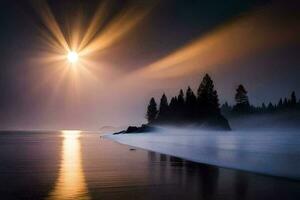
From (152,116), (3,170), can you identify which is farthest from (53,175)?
(152,116)

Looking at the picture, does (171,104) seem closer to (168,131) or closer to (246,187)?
(168,131)

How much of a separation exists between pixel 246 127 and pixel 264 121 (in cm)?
915

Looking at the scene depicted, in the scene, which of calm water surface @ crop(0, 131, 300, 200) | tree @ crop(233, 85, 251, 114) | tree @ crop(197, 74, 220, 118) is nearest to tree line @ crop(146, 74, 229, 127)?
tree @ crop(197, 74, 220, 118)

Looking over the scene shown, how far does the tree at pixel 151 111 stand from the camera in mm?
165475

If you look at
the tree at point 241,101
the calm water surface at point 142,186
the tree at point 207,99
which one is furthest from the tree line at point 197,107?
the calm water surface at point 142,186

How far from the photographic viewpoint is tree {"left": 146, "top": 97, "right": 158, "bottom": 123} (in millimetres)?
165475

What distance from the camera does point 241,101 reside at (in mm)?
153000

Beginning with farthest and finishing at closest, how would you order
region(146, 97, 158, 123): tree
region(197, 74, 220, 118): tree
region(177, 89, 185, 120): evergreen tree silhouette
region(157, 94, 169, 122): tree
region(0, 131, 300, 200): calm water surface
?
1. region(146, 97, 158, 123): tree
2. region(157, 94, 169, 122): tree
3. region(177, 89, 185, 120): evergreen tree silhouette
4. region(197, 74, 220, 118): tree
5. region(0, 131, 300, 200): calm water surface

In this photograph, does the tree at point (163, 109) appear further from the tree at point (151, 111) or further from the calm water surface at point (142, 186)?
the calm water surface at point (142, 186)

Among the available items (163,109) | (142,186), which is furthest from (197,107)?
(142,186)

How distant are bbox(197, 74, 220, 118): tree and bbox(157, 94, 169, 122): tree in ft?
63.7

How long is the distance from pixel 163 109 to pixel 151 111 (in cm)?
1617

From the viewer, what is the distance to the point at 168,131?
133 metres

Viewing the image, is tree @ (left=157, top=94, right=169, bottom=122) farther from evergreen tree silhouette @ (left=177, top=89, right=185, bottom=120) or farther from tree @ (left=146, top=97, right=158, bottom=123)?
tree @ (left=146, top=97, right=158, bottom=123)
